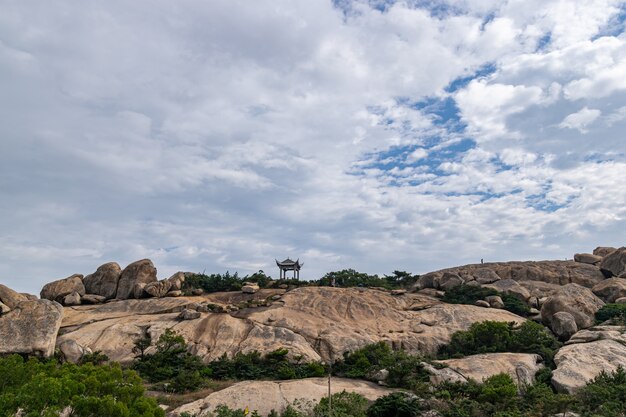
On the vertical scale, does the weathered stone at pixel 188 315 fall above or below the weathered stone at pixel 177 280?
below

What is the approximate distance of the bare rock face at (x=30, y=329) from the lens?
92.0 feet

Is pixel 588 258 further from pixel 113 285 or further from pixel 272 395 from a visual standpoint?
pixel 113 285

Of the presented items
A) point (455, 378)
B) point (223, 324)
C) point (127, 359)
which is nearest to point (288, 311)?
point (223, 324)

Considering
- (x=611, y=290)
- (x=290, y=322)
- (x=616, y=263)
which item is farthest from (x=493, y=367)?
(x=616, y=263)

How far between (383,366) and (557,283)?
27.9 meters

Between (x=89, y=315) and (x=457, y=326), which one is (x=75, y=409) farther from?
(x=457, y=326)

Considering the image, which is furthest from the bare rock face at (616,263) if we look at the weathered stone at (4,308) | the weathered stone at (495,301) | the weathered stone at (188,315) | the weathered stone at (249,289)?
the weathered stone at (4,308)

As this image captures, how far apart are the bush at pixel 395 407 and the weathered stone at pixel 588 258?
38.2 m

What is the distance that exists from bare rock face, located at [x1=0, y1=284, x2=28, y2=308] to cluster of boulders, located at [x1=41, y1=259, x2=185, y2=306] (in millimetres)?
4996

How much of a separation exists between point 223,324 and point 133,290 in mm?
11336

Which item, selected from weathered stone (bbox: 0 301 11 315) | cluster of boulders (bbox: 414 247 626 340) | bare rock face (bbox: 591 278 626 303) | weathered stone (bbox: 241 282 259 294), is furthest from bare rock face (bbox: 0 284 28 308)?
bare rock face (bbox: 591 278 626 303)

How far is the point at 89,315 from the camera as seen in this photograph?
119 feet

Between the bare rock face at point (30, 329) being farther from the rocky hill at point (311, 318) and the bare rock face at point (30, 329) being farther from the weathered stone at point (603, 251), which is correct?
the weathered stone at point (603, 251)

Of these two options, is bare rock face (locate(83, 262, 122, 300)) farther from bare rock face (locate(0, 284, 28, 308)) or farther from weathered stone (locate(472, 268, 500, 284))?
weathered stone (locate(472, 268, 500, 284))
